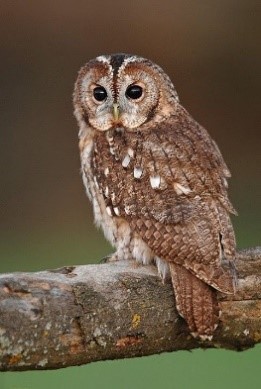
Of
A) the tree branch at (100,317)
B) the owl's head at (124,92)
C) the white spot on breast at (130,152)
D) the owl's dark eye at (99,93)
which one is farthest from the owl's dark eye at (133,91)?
the tree branch at (100,317)

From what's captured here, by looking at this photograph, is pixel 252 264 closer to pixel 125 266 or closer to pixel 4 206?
pixel 125 266

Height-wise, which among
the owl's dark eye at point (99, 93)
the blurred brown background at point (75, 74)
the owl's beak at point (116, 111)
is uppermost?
the owl's dark eye at point (99, 93)

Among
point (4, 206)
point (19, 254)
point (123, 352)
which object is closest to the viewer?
point (123, 352)

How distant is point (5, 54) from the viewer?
1183 cm

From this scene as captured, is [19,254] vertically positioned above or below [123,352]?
below

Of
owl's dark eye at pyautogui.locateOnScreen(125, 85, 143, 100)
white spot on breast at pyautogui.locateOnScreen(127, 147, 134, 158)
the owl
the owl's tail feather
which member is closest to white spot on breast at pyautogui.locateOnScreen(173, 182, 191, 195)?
the owl

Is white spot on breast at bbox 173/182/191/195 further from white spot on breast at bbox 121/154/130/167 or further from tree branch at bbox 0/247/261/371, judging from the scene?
tree branch at bbox 0/247/261/371

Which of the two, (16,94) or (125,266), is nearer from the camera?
(125,266)

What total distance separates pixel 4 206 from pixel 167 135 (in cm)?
584

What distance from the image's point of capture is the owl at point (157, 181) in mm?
4328

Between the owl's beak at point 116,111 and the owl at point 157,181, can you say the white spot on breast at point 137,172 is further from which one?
the owl's beak at point 116,111

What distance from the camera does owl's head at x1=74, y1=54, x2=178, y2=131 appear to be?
16.7 ft

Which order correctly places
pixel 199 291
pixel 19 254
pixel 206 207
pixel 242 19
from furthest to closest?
pixel 242 19 → pixel 19 254 → pixel 206 207 → pixel 199 291

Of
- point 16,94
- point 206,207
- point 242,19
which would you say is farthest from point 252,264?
point 242,19
